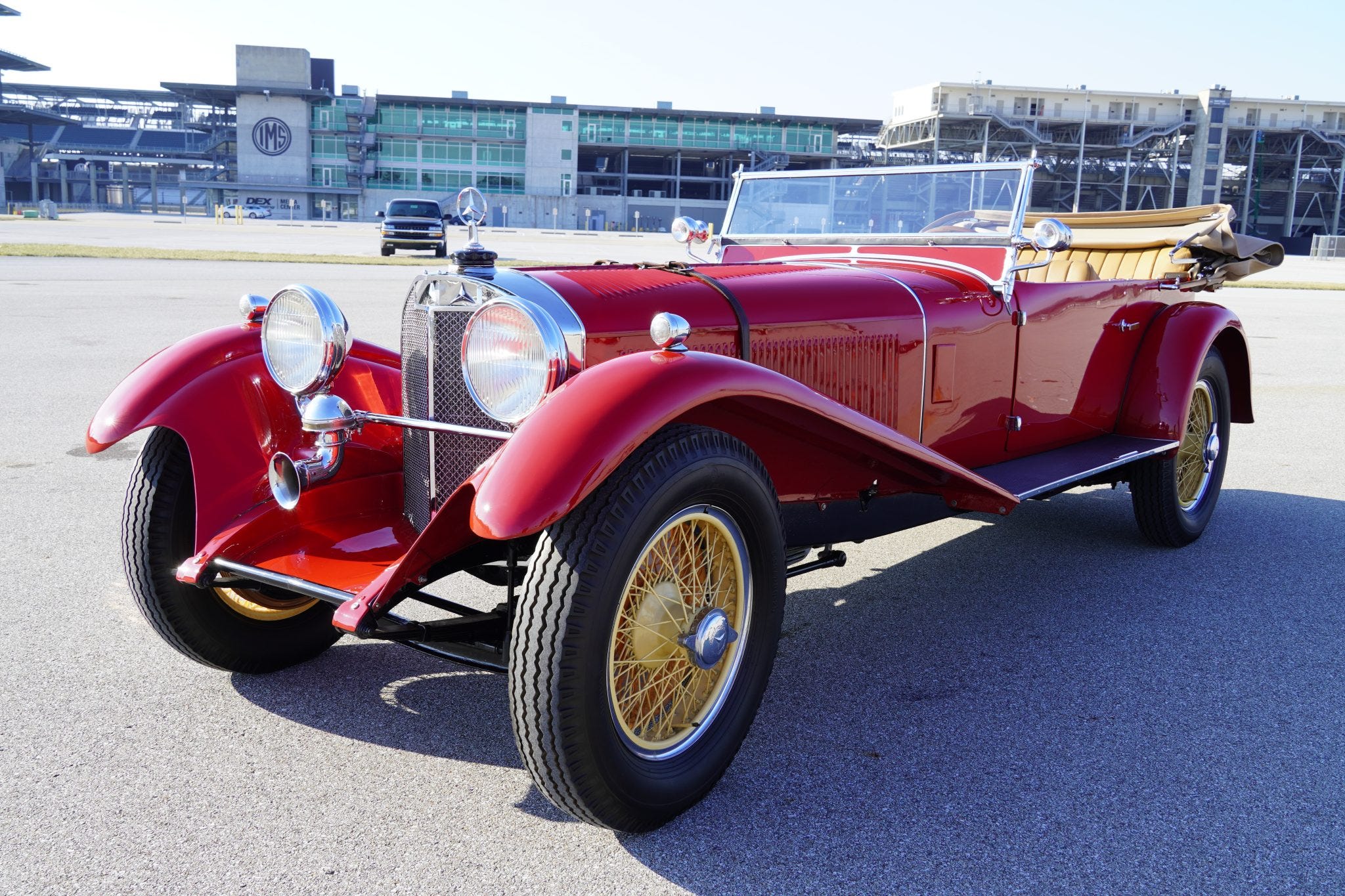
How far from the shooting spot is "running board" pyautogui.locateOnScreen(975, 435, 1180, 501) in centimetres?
378

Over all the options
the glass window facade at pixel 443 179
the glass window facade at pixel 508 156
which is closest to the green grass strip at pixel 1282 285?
the glass window facade at pixel 508 156

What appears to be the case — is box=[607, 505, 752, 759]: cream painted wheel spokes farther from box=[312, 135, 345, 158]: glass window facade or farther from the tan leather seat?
box=[312, 135, 345, 158]: glass window facade

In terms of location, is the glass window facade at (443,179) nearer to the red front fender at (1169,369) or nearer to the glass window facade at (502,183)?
Answer: the glass window facade at (502,183)

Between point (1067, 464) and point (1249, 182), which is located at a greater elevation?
point (1249, 182)

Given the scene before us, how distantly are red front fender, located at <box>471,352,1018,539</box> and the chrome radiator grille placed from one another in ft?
1.88

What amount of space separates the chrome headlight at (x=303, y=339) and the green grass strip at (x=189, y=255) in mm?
17730

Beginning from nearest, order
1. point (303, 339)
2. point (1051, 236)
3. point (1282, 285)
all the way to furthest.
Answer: point (303, 339) < point (1051, 236) < point (1282, 285)

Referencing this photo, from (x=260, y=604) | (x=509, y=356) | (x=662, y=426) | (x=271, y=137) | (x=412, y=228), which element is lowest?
(x=260, y=604)

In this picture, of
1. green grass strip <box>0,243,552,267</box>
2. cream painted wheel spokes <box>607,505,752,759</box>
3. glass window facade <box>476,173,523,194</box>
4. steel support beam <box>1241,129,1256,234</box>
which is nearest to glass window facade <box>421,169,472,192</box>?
glass window facade <box>476,173,523,194</box>

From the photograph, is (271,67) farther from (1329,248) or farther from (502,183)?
(1329,248)

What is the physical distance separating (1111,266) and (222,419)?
15.7 ft

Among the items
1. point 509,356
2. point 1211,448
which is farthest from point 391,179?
point 509,356

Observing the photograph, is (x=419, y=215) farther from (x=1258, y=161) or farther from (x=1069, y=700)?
(x=1258, y=161)

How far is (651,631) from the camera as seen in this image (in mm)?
2506
